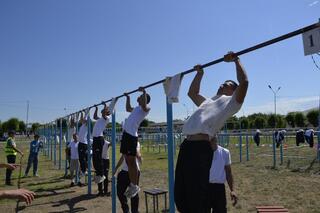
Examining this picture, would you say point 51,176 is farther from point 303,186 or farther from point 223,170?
point 223,170

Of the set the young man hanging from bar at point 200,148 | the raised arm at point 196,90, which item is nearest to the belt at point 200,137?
the young man hanging from bar at point 200,148

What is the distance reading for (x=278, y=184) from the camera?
11664mm

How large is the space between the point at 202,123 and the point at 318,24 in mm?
1336

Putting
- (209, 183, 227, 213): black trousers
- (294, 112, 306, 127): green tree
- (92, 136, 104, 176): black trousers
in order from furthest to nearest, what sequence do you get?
(294, 112, 306, 127): green tree, (92, 136, 104, 176): black trousers, (209, 183, 227, 213): black trousers

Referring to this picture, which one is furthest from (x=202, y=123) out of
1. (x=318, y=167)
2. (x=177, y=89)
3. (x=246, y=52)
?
(x=318, y=167)

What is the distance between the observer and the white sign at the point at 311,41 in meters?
2.99

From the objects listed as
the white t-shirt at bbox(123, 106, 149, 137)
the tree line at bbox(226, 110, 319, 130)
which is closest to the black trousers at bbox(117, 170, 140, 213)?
the white t-shirt at bbox(123, 106, 149, 137)

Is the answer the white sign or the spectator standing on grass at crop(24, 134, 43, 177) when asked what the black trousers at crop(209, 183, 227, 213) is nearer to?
the white sign

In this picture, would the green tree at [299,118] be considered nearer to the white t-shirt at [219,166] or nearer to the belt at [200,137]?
the white t-shirt at [219,166]

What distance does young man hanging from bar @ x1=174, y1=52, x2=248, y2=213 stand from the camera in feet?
12.0

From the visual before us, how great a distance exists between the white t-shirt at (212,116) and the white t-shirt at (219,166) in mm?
1810

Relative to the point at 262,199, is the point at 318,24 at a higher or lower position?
higher

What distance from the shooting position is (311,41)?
3.04 m

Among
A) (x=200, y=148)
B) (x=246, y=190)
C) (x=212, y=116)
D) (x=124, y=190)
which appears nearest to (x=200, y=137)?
(x=200, y=148)
